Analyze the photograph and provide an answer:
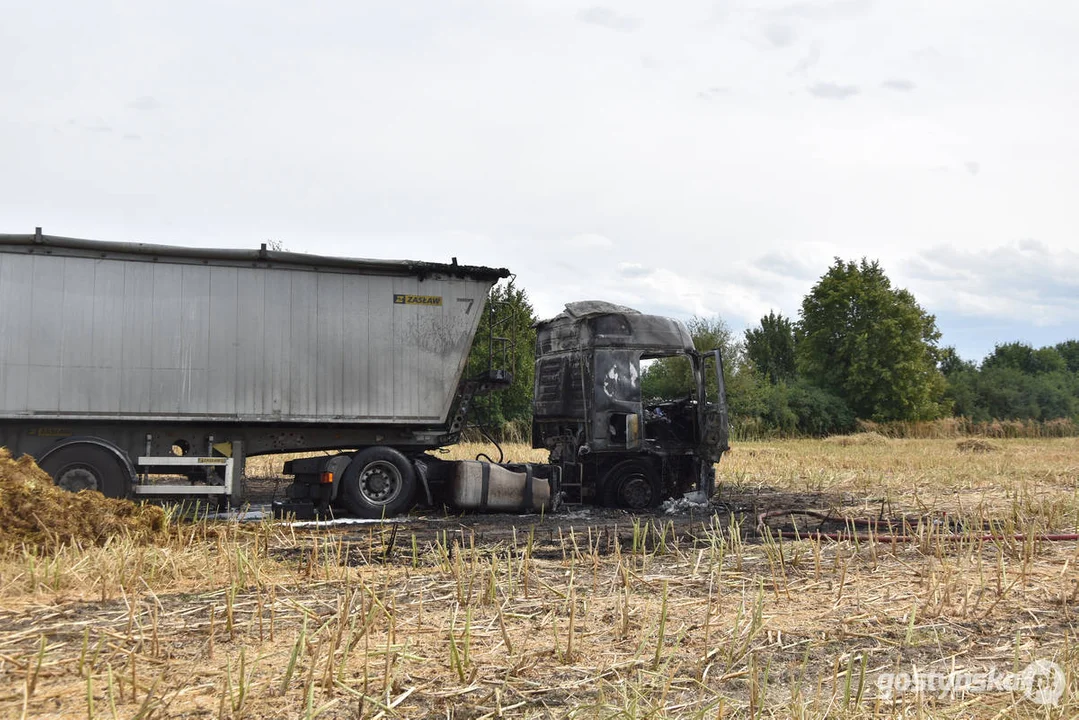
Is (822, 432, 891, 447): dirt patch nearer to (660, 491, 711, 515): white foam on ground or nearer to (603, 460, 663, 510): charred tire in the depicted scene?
(660, 491, 711, 515): white foam on ground

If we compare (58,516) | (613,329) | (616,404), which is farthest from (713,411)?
(58,516)

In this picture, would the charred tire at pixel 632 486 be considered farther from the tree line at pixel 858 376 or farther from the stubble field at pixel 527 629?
the tree line at pixel 858 376

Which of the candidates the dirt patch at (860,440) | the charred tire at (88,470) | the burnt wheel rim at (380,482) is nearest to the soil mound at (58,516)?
the charred tire at (88,470)

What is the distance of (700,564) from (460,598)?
2.40 m

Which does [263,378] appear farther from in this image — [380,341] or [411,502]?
[411,502]

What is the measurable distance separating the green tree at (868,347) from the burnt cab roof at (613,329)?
4107 centimetres

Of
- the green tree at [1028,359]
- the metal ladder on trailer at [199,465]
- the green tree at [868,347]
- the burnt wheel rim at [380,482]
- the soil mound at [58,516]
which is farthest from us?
the green tree at [1028,359]

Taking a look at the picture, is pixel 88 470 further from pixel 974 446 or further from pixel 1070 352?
pixel 1070 352

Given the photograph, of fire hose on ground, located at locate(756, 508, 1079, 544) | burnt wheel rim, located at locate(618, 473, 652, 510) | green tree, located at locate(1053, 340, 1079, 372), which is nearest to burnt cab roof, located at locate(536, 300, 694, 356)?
burnt wheel rim, located at locate(618, 473, 652, 510)

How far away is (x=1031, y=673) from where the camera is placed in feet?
15.0

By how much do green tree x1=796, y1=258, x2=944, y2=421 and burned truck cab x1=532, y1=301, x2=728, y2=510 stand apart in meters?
40.8

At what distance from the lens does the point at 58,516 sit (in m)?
8.19

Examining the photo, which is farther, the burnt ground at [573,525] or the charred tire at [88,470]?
the charred tire at [88,470]

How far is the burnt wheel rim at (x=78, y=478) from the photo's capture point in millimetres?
11391
